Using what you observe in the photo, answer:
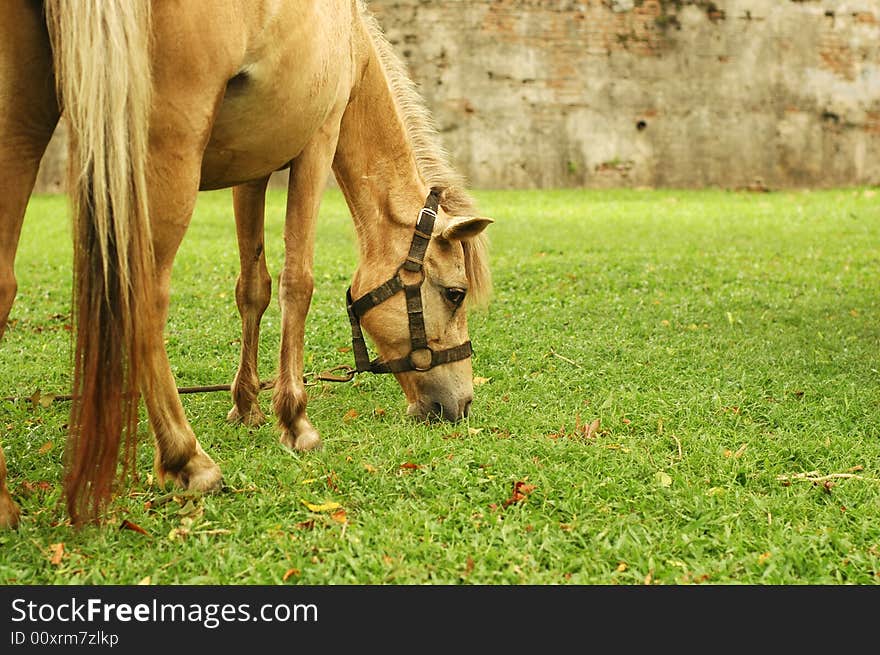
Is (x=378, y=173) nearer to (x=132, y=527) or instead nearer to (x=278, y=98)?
(x=278, y=98)

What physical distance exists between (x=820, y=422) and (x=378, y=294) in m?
1.90

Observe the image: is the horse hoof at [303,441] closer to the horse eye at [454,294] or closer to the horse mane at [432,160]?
the horse eye at [454,294]

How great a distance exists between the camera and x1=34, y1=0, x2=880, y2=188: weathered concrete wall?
14.7 m

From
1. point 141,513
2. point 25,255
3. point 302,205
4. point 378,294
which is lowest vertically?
point 25,255

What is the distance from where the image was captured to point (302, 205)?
129 inches

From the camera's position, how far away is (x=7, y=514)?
2.43 metres

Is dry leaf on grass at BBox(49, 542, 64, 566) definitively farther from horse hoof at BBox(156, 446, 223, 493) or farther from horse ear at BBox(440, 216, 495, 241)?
horse ear at BBox(440, 216, 495, 241)

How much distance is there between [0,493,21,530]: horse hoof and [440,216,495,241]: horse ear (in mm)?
1886

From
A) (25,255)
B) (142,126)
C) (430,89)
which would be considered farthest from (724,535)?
(430,89)

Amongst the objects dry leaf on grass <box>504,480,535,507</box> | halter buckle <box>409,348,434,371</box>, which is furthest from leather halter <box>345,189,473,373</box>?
dry leaf on grass <box>504,480,535,507</box>

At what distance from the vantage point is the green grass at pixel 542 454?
236cm

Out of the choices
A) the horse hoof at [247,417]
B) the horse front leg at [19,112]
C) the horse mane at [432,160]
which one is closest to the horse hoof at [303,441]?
the horse hoof at [247,417]

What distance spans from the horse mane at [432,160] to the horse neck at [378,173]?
7 centimetres
